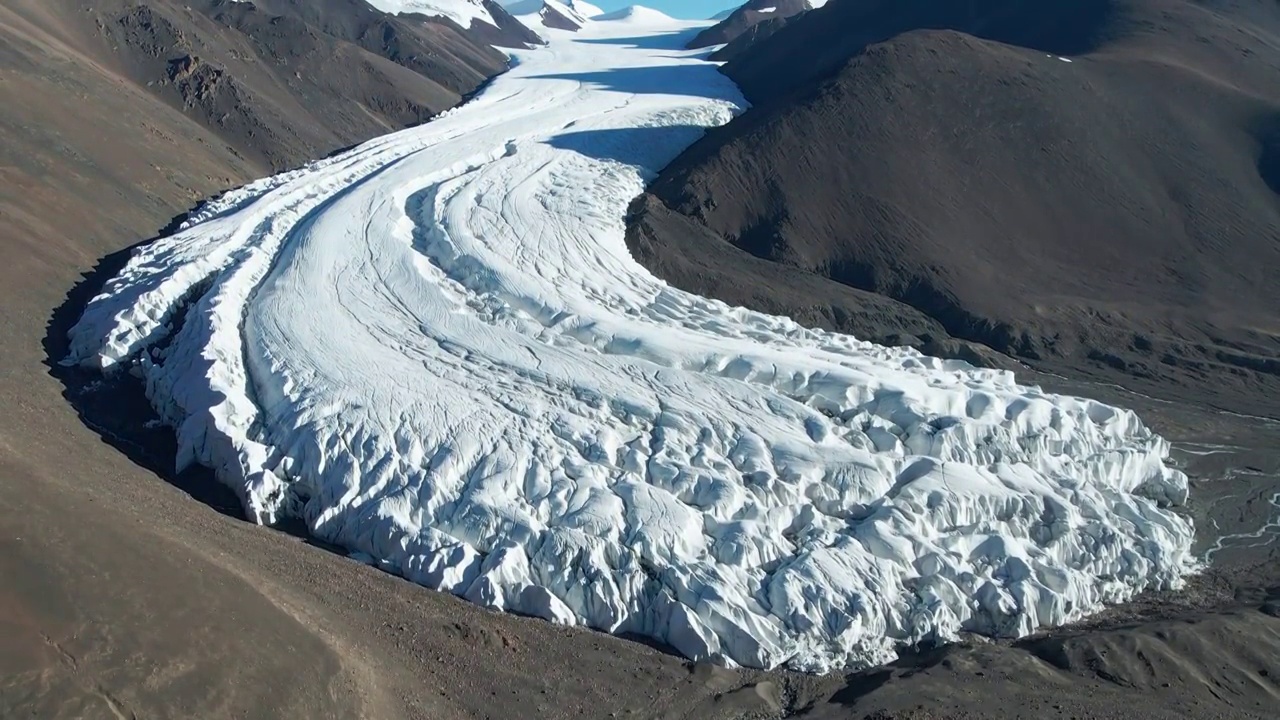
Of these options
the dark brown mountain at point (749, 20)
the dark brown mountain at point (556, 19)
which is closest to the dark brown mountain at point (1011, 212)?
the dark brown mountain at point (749, 20)

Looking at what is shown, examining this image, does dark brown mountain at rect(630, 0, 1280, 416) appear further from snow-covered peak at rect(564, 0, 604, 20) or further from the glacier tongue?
snow-covered peak at rect(564, 0, 604, 20)

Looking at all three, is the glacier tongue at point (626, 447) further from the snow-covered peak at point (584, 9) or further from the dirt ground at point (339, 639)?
the snow-covered peak at point (584, 9)

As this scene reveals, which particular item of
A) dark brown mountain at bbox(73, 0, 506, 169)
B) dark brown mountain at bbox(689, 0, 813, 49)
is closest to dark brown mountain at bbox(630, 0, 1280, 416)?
dark brown mountain at bbox(73, 0, 506, 169)

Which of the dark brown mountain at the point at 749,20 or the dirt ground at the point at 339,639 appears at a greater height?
the dark brown mountain at the point at 749,20

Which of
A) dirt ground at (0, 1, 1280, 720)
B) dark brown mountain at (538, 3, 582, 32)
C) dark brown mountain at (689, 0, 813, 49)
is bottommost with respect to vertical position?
dirt ground at (0, 1, 1280, 720)

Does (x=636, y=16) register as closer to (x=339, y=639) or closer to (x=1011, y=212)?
(x=1011, y=212)

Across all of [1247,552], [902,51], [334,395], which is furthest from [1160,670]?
[902,51]
